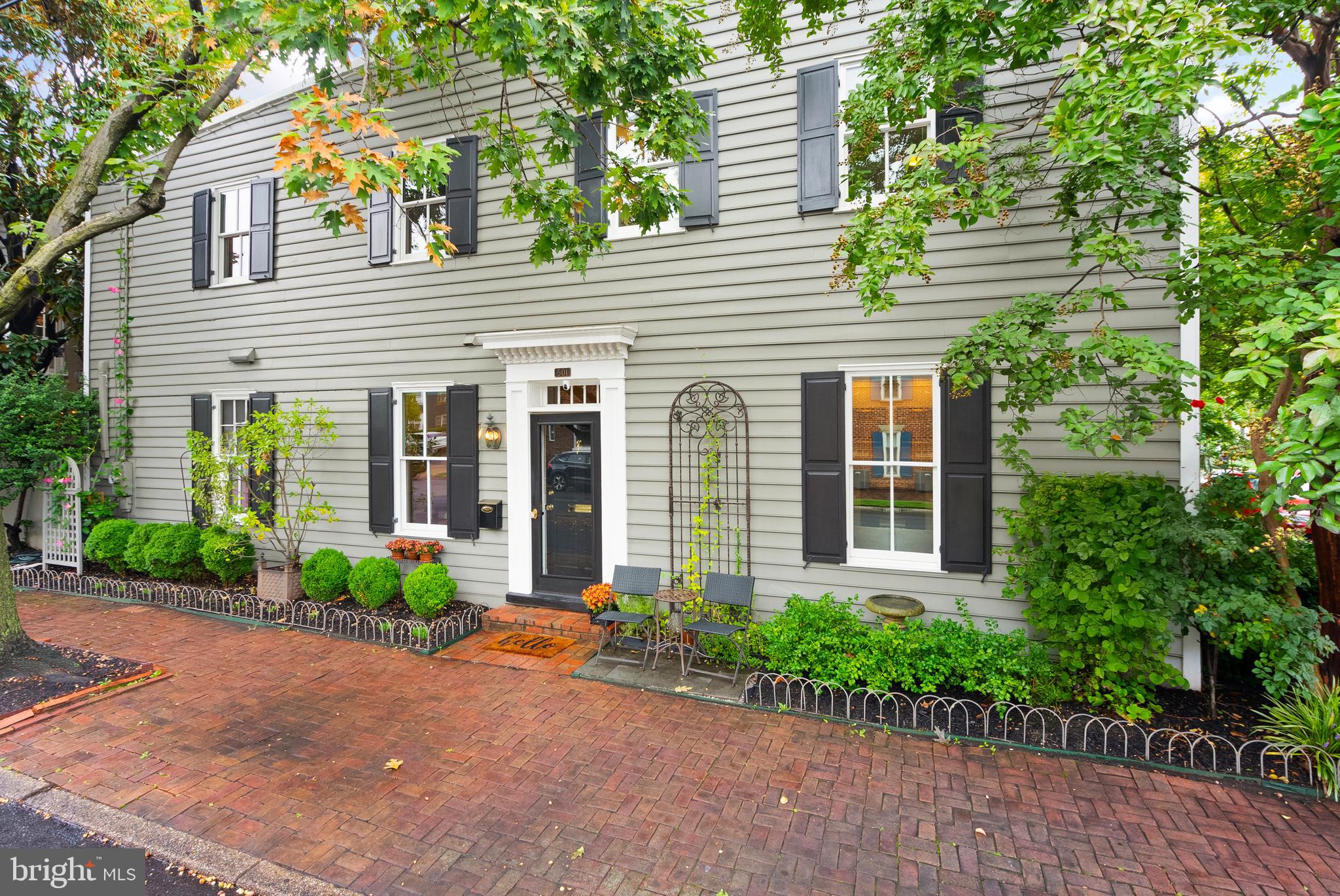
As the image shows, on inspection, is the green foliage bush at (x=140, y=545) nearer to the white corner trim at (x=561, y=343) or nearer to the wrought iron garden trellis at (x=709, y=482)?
the white corner trim at (x=561, y=343)

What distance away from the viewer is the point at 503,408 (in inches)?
280

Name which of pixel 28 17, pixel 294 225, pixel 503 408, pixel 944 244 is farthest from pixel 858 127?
pixel 28 17

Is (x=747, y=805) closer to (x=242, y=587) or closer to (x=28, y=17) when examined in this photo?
(x=242, y=587)

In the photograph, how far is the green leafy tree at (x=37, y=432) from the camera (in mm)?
8695

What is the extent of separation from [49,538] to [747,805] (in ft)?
37.4

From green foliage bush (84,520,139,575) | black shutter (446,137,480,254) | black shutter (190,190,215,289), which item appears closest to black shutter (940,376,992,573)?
black shutter (446,137,480,254)

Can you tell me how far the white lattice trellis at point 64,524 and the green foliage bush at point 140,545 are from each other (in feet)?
3.08

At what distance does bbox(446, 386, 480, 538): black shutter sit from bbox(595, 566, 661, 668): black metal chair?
6.86 feet

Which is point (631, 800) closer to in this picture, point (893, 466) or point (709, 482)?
point (709, 482)

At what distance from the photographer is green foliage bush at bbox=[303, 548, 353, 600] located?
7.45m

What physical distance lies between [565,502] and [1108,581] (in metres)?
5.17

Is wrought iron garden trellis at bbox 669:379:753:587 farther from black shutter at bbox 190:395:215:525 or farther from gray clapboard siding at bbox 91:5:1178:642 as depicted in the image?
black shutter at bbox 190:395:215:525

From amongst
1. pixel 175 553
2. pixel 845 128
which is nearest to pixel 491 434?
pixel 845 128

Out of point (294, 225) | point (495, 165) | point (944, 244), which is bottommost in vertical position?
point (944, 244)
